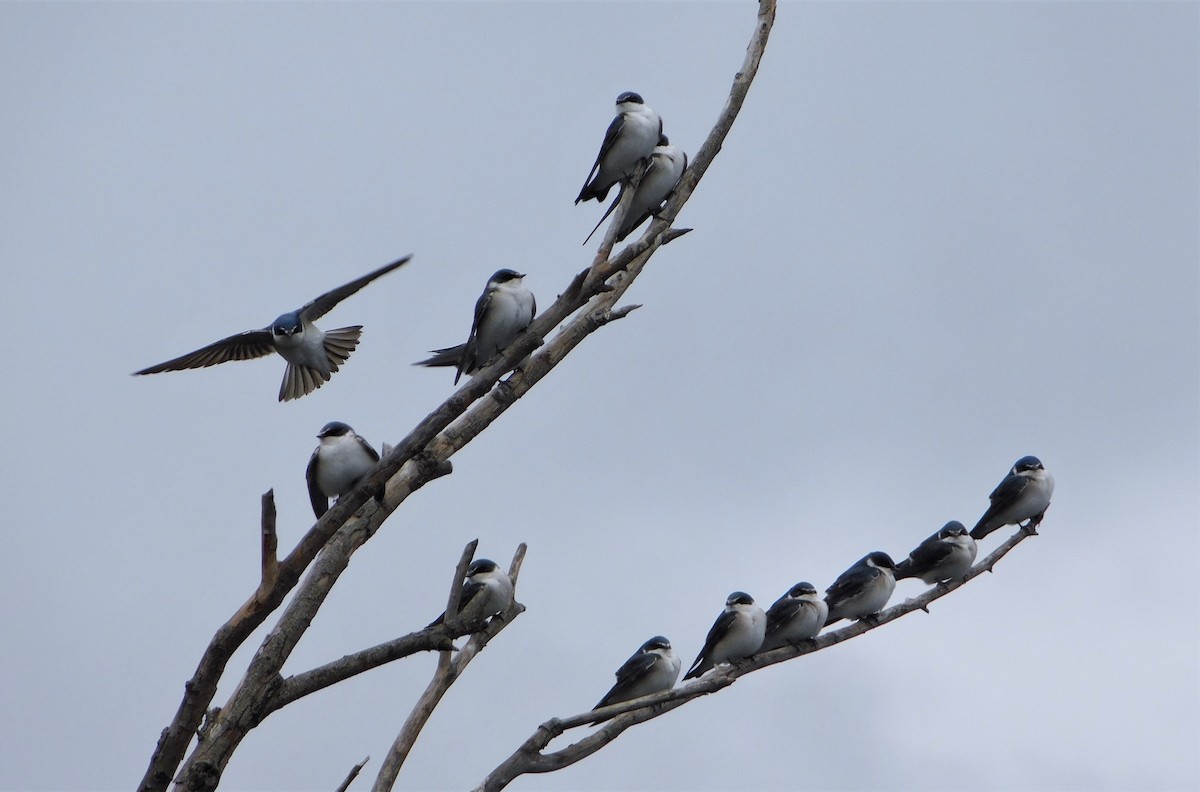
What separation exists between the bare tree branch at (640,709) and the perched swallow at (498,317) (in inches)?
96.5

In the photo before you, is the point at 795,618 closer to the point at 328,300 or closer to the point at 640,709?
the point at 640,709

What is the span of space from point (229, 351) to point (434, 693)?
13.8 ft

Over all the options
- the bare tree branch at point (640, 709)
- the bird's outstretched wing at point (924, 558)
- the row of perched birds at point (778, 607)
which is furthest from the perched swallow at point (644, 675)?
the bird's outstretched wing at point (924, 558)

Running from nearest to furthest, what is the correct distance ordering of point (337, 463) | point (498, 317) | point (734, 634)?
point (337, 463), point (498, 317), point (734, 634)

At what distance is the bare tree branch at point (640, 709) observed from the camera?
377 inches

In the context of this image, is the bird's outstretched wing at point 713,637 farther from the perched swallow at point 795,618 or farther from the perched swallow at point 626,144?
the perched swallow at point 626,144

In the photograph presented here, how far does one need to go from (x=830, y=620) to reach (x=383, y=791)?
441 centimetres

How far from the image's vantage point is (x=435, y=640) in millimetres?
8883

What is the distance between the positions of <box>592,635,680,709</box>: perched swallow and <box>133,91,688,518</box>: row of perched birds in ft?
9.60

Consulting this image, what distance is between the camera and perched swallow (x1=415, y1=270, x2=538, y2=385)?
995 centimetres

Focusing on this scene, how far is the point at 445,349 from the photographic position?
1149 cm

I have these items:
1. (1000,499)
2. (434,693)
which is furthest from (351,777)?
(1000,499)

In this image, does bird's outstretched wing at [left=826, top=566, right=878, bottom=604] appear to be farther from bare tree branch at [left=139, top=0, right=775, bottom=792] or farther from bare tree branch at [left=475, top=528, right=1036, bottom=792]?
bare tree branch at [left=139, top=0, right=775, bottom=792]

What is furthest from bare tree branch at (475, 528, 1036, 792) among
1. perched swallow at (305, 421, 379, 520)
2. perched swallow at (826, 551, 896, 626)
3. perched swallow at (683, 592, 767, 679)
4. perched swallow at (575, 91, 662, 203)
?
perched swallow at (575, 91, 662, 203)
